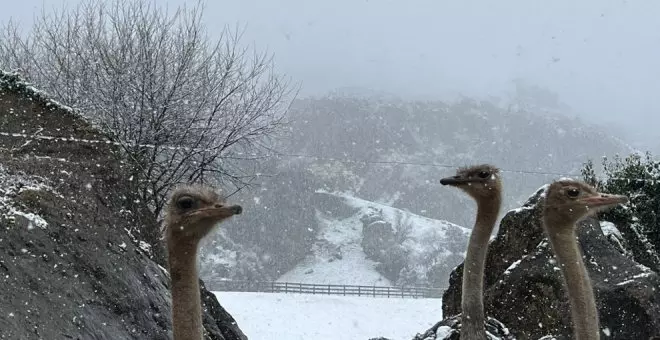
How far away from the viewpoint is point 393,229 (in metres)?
34.4

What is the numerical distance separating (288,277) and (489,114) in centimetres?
3116

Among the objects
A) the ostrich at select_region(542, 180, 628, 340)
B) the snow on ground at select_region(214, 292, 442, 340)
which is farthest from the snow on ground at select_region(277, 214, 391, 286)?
the ostrich at select_region(542, 180, 628, 340)

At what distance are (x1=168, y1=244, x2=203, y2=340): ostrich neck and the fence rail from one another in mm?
20471

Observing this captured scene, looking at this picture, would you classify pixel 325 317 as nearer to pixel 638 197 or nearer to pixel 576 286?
pixel 638 197

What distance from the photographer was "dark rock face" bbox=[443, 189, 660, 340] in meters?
6.01

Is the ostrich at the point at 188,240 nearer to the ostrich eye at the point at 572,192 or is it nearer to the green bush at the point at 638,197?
the ostrich eye at the point at 572,192

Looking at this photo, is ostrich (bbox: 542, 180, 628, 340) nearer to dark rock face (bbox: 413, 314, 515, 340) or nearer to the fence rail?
dark rock face (bbox: 413, 314, 515, 340)

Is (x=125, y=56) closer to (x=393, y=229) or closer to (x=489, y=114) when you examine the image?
(x=393, y=229)

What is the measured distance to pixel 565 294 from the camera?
594cm

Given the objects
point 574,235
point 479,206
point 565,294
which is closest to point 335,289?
point 565,294

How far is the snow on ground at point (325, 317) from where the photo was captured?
14836 mm

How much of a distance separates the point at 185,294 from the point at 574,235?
2.12m

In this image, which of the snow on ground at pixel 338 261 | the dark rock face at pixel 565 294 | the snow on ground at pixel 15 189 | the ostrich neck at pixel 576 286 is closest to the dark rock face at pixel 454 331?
the dark rock face at pixel 565 294

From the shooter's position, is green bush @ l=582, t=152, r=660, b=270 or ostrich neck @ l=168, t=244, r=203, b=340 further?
green bush @ l=582, t=152, r=660, b=270
